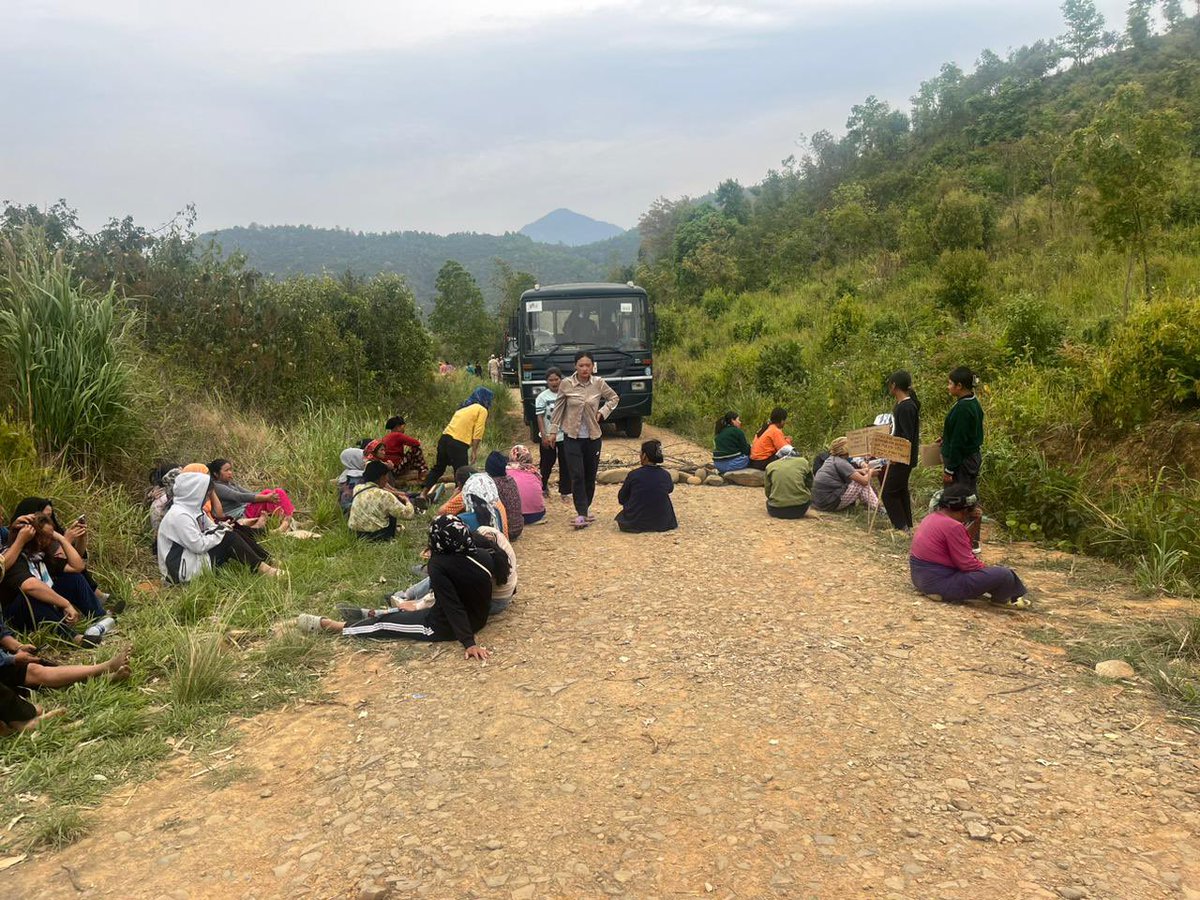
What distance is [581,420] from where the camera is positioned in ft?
25.9

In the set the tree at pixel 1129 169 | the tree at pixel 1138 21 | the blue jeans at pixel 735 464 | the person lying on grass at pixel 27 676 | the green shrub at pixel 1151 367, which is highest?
the tree at pixel 1138 21

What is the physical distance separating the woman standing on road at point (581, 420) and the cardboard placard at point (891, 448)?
8.20 ft

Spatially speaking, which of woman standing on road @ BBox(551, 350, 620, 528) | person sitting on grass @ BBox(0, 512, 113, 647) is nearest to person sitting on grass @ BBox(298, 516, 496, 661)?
person sitting on grass @ BBox(0, 512, 113, 647)

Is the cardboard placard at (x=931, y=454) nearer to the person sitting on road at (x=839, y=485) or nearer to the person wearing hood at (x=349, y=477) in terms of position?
the person sitting on road at (x=839, y=485)

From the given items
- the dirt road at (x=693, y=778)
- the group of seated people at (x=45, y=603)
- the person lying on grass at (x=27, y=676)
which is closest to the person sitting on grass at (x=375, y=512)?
the group of seated people at (x=45, y=603)

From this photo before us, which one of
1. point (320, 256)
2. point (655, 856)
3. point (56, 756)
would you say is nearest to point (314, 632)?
point (56, 756)

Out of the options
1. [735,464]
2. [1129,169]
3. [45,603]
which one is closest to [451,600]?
[45,603]

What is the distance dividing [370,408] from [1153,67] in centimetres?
4280

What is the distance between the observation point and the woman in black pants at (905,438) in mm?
6754

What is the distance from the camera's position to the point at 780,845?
2.89m

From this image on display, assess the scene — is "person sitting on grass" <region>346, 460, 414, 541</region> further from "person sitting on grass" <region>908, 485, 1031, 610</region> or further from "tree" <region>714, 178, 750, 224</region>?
"tree" <region>714, 178, 750, 224</region>

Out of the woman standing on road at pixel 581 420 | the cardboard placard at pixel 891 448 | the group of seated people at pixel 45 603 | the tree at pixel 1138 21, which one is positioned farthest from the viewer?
the tree at pixel 1138 21

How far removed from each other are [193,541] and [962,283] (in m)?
13.6

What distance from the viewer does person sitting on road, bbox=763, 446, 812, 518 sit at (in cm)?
798
